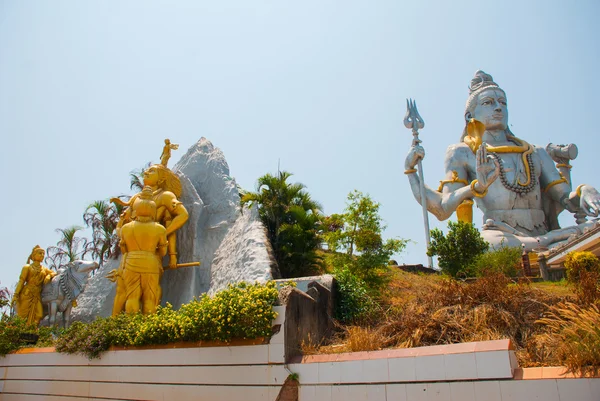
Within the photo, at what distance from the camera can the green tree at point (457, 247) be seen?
1238 cm

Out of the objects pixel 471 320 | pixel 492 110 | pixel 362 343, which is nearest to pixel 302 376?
pixel 362 343

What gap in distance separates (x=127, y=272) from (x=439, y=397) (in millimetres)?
6166

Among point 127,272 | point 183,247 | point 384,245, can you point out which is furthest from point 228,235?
point 384,245

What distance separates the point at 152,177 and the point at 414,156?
347 inches

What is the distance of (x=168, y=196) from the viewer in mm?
10289

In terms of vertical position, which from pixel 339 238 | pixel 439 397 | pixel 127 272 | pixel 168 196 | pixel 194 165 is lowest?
pixel 439 397

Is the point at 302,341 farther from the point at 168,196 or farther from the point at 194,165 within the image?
the point at 194,165

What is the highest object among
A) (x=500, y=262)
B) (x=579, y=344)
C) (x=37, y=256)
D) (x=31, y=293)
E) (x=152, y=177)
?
(x=152, y=177)

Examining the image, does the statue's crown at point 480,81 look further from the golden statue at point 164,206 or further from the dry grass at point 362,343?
the dry grass at point 362,343

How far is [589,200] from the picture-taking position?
14.6 m

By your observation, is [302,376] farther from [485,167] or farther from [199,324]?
[485,167]

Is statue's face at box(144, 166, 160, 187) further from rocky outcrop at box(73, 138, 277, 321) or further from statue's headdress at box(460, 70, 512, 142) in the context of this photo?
statue's headdress at box(460, 70, 512, 142)

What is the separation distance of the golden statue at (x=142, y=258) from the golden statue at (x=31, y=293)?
11.5ft

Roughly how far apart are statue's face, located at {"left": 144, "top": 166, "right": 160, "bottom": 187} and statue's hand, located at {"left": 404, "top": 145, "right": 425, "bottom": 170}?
341 inches
